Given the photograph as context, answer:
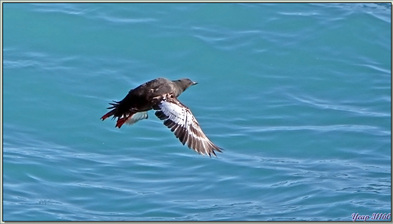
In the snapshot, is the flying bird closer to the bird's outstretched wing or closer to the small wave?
the bird's outstretched wing

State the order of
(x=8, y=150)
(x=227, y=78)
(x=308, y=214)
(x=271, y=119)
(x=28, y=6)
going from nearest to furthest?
(x=308, y=214), (x=8, y=150), (x=271, y=119), (x=227, y=78), (x=28, y=6)

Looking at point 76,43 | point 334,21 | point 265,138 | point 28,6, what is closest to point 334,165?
point 265,138

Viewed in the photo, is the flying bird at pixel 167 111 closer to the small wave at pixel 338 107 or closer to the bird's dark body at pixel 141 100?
the bird's dark body at pixel 141 100

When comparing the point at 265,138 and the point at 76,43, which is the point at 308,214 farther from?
the point at 76,43

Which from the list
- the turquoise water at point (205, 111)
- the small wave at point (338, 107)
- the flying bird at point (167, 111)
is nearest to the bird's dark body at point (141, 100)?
the flying bird at point (167, 111)

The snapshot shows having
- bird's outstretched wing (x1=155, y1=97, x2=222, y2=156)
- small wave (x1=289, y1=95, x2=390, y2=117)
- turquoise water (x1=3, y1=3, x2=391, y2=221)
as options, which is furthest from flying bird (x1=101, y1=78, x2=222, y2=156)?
small wave (x1=289, y1=95, x2=390, y2=117)

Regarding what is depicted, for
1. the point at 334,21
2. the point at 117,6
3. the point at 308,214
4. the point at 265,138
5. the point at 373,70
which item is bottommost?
the point at 308,214

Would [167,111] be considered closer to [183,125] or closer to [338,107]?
[183,125]
